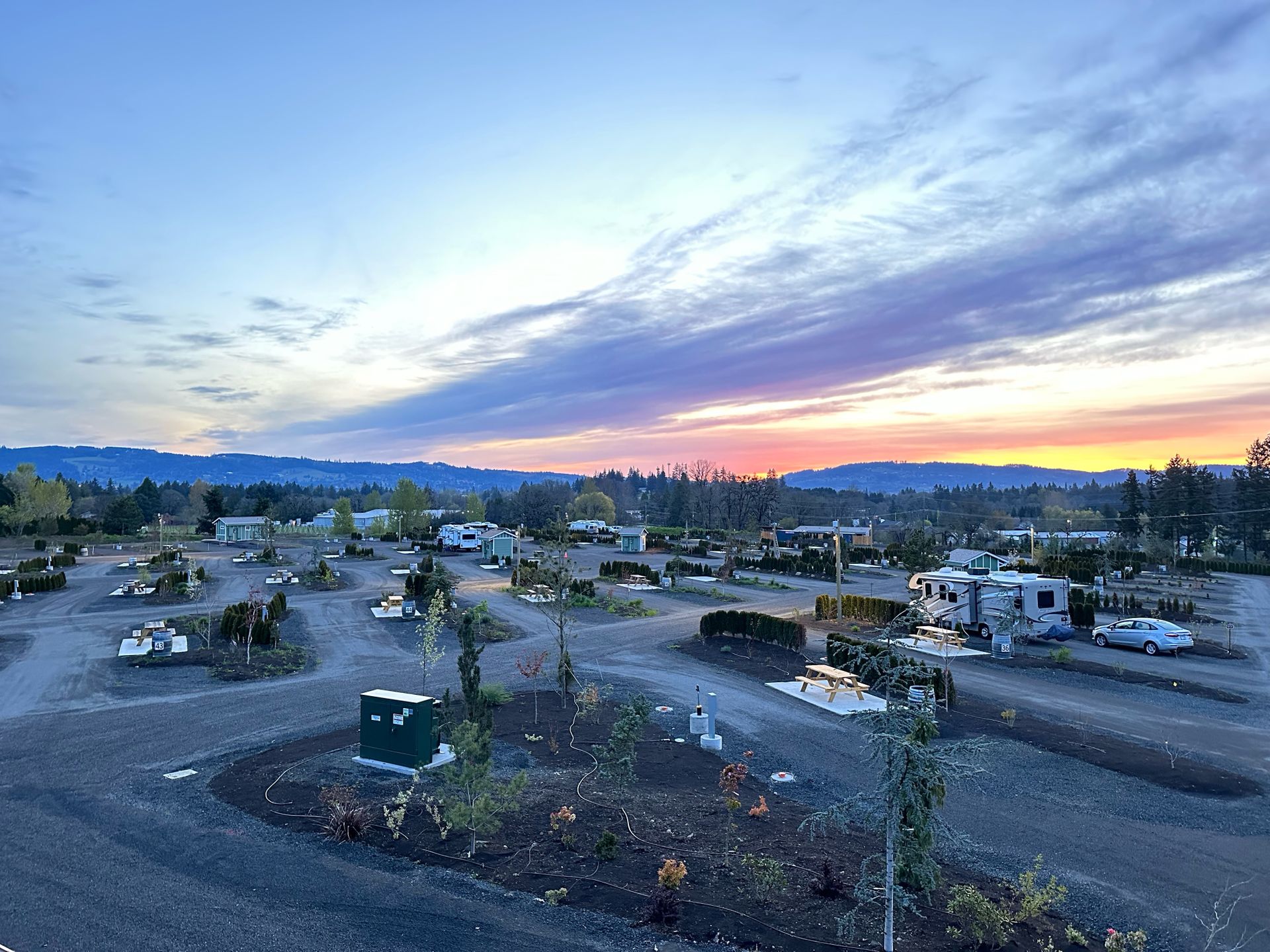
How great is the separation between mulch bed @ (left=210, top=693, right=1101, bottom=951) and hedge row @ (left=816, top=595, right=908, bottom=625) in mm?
16070

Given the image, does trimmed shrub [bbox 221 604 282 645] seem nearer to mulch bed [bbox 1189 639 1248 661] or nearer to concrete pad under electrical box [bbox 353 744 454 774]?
concrete pad under electrical box [bbox 353 744 454 774]

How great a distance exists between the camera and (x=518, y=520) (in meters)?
110

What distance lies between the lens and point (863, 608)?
1169 inches

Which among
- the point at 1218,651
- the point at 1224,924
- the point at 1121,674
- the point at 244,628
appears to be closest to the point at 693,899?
the point at 1224,924

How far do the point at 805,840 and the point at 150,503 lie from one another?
373 feet

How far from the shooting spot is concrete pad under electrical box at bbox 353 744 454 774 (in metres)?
12.4

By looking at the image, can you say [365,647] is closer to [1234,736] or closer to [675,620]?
[675,620]

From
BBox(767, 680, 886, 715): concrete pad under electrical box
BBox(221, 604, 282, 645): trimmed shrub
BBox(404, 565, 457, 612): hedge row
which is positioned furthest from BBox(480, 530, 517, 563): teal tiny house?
BBox(767, 680, 886, 715): concrete pad under electrical box

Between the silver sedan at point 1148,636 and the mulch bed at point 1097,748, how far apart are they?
1021 cm

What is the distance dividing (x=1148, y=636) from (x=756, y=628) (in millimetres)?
12710

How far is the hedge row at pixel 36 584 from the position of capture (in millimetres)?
35625

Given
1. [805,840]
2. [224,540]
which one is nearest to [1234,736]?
[805,840]

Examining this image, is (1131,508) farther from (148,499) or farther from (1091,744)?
(148,499)

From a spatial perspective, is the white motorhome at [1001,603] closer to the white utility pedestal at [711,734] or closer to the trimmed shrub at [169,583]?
the white utility pedestal at [711,734]
